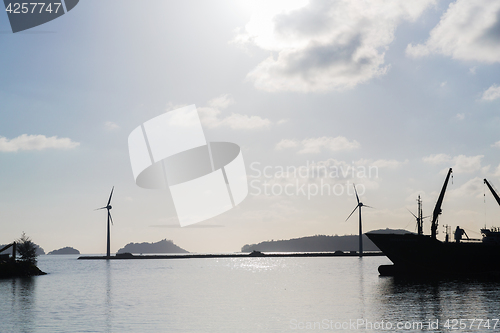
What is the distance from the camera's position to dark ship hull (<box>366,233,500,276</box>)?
101188 mm

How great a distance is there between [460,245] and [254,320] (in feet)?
246

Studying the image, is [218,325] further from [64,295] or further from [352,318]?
[64,295]

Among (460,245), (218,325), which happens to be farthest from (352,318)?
(460,245)

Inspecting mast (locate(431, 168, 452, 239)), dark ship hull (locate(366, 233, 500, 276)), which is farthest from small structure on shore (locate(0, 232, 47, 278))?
mast (locate(431, 168, 452, 239))

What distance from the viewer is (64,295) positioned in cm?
7188

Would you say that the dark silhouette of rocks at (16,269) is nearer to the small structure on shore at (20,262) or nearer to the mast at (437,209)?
the small structure on shore at (20,262)

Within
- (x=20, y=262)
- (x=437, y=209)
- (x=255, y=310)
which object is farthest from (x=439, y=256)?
(x=20, y=262)

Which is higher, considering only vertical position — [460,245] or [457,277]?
[460,245]

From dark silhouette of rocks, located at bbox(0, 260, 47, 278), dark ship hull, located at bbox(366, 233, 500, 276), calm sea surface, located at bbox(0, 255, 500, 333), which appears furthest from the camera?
dark silhouette of rocks, located at bbox(0, 260, 47, 278)

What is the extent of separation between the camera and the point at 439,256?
10419 centimetres

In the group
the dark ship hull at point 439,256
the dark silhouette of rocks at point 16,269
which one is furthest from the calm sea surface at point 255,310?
the dark silhouette of rocks at point 16,269

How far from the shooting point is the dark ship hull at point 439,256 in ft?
332

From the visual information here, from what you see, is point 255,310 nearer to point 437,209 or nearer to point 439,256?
point 439,256

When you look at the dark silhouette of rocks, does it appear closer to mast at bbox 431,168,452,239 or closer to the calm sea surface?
the calm sea surface
